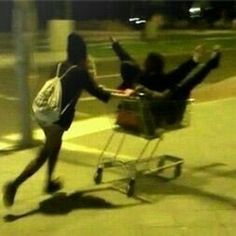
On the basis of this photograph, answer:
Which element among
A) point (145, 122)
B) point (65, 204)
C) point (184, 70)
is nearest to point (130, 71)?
point (184, 70)

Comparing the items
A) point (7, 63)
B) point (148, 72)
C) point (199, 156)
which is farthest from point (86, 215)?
point (7, 63)

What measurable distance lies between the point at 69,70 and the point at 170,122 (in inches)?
46.2

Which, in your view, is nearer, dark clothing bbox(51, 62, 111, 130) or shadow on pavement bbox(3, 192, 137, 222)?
shadow on pavement bbox(3, 192, 137, 222)

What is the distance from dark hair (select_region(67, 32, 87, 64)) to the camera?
646 centimetres

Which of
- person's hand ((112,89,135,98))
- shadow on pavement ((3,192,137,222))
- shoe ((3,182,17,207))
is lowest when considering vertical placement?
shadow on pavement ((3,192,137,222))

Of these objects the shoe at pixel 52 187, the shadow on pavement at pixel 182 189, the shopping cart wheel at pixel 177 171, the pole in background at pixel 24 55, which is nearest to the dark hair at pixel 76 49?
the shoe at pixel 52 187

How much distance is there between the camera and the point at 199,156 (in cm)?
824

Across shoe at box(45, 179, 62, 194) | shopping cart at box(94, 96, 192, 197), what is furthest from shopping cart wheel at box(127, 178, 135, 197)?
shoe at box(45, 179, 62, 194)

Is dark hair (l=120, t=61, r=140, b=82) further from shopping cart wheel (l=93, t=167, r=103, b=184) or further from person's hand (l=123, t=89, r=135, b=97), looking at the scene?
shopping cart wheel (l=93, t=167, r=103, b=184)

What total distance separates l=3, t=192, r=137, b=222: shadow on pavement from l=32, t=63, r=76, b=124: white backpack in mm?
756

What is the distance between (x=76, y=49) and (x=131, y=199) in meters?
1.48

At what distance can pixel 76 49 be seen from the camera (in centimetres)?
649

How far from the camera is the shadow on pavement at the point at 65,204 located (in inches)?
243

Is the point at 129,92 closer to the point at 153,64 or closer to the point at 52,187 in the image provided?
the point at 153,64
